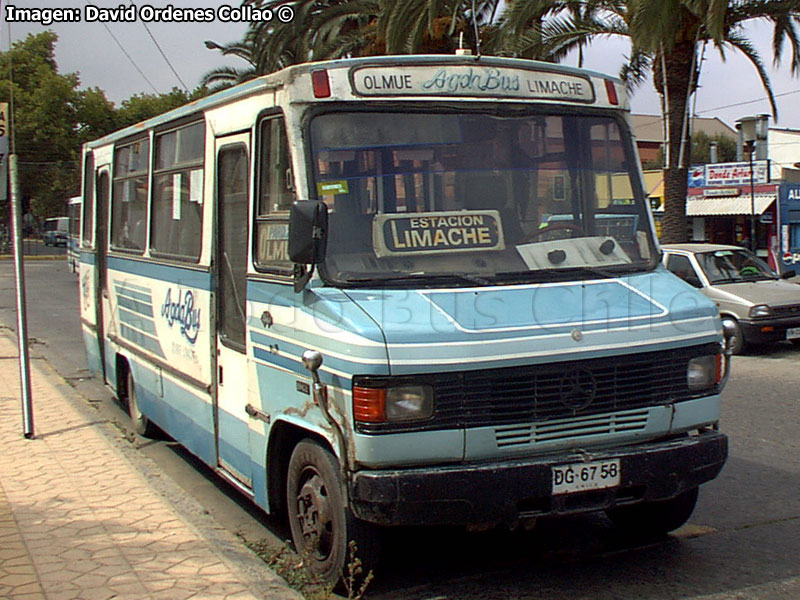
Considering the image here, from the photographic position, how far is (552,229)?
213 inches

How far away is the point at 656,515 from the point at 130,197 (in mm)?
5243

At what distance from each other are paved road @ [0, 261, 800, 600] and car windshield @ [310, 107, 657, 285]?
60.4 inches

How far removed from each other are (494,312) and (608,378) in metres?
0.63

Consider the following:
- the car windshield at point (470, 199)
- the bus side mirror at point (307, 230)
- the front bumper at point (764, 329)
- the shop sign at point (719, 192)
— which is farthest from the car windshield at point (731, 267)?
the shop sign at point (719, 192)

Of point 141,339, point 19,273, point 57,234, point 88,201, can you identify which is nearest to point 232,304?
point 141,339

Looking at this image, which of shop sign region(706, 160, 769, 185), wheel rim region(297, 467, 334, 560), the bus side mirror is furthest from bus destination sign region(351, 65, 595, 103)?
shop sign region(706, 160, 769, 185)

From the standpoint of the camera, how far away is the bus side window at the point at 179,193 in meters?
6.51

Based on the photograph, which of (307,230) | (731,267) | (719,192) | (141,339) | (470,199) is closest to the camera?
(307,230)

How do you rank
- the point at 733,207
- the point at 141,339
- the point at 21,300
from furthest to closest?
the point at 733,207
the point at 21,300
the point at 141,339

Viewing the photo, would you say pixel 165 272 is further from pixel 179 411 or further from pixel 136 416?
pixel 136 416

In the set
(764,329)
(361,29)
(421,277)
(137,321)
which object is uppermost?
(361,29)

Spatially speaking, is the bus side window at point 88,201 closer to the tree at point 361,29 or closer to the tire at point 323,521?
the tire at point 323,521

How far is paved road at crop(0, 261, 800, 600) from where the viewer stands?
194 inches

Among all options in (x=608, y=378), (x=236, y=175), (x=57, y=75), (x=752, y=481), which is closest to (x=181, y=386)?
(x=236, y=175)
